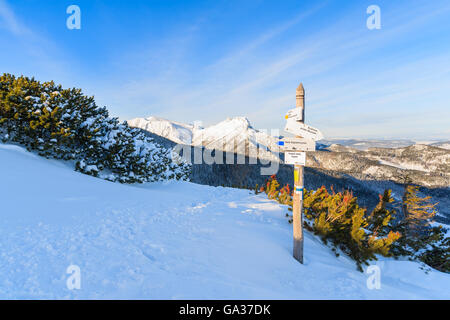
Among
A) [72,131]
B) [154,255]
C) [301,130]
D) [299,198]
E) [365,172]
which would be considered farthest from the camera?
[365,172]

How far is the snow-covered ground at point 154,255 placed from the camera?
8.91 ft

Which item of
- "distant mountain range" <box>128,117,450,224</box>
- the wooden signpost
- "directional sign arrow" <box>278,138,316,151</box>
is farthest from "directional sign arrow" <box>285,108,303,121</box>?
"distant mountain range" <box>128,117,450,224</box>

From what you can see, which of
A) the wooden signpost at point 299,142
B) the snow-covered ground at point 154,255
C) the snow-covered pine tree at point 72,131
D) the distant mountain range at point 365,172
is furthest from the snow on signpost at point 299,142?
the distant mountain range at point 365,172

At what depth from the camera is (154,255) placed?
3561mm

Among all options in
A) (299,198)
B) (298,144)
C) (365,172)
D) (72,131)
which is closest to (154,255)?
(299,198)

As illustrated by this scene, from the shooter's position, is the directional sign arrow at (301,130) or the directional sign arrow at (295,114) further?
the directional sign arrow at (295,114)

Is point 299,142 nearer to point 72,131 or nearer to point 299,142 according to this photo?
point 299,142

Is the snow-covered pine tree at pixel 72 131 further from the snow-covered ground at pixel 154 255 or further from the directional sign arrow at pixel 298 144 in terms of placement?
the directional sign arrow at pixel 298 144

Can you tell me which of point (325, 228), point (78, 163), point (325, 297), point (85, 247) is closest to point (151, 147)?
point (78, 163)

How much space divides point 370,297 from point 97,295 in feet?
14.0

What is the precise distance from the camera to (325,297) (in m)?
3.12

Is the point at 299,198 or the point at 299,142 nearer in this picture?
the point at 299,142

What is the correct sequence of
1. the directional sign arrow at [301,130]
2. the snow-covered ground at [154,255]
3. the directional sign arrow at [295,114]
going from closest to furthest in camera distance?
the snow-covered ground at [154,255] < the directional sign arrow at [301,130] < the directional sign arrow at [295,114]

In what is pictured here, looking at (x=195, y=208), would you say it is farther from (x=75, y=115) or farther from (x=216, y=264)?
(x=75, y=115)
